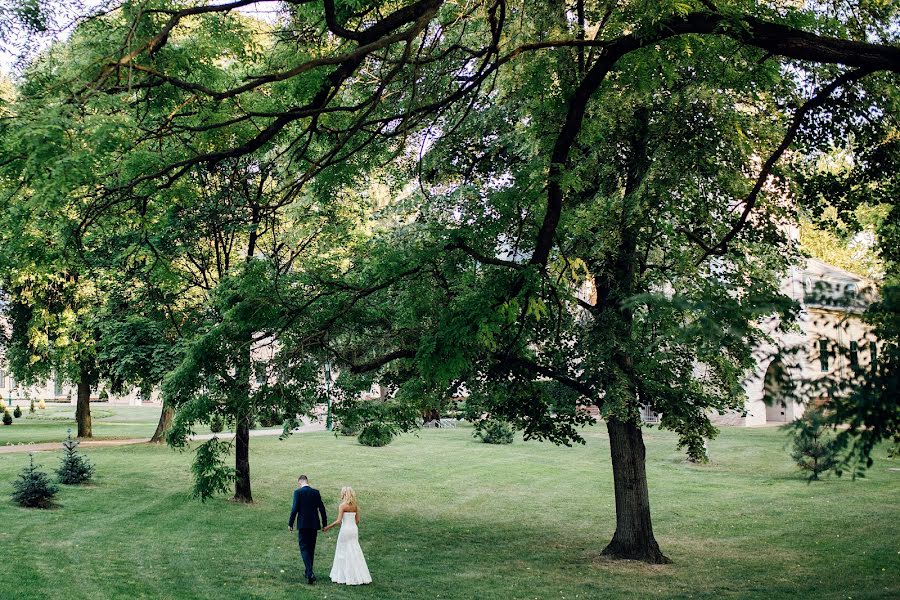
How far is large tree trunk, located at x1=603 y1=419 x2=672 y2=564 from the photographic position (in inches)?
664

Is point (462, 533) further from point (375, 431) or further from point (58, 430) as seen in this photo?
point (58, 430)

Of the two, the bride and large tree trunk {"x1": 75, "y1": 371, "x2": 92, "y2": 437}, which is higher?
large tree trunk {"x1": 75, "y1": 371, "x2": 92, "y2": 437}

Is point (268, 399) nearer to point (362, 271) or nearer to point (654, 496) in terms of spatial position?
point (362, 271)

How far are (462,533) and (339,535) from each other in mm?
6625

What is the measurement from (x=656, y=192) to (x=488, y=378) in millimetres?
4287

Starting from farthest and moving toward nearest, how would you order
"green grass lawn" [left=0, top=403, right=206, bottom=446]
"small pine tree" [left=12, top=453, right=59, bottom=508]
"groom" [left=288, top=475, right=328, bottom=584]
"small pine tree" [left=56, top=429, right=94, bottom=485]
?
1. "green grass lawn" [left=0, top=403, right=206, bottom=446]
2. "small pine tree" [left=56, top=429, right=94, bottom=485]
3. "small pine tree" [left=12, top=453, right=59, bottom=508]
4. "groom" [left=288, top=475, right=328, bottom=584]

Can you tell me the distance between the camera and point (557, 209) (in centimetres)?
970

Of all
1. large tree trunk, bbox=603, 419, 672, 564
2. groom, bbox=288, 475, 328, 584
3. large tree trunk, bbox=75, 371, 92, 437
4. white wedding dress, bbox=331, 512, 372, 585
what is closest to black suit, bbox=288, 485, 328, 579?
groom, bbox=288, 475, 328, 584

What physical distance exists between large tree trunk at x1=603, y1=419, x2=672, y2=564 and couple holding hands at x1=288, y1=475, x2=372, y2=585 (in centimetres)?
563

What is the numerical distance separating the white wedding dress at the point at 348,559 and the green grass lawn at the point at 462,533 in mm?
279

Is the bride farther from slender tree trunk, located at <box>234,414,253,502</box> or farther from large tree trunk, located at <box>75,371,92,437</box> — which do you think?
large tree trunk, located at <box>75,371,92,437</box>

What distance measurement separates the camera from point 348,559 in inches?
571

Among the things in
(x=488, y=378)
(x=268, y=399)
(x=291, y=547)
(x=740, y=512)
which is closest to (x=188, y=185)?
(x=268, y=399)

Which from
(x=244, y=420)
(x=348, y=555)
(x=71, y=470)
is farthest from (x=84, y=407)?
(x=244, y=420)
